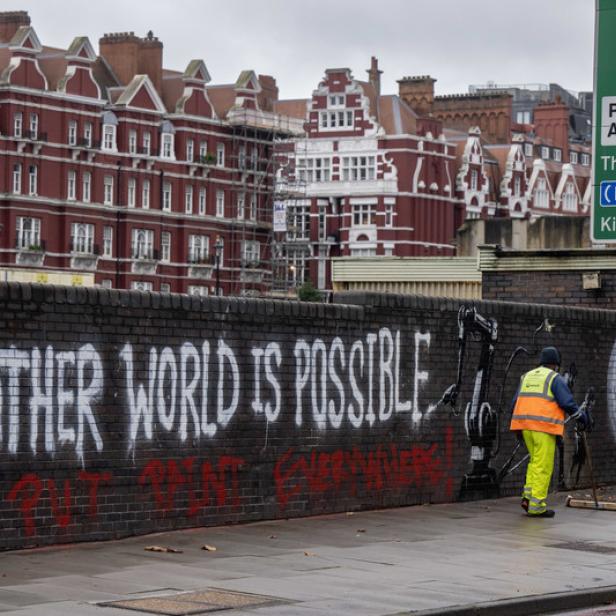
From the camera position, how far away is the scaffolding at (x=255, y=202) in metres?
109

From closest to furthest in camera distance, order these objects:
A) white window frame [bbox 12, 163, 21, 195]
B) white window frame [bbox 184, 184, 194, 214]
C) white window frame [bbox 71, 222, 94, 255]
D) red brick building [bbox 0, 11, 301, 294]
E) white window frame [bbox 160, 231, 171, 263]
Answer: white window frame [bbox 12, 163, 21, 195]
red brick building [bbox 0, 11, 301, 294]
white window frame [bbox 71, 222, 94, 255]
white window frame [bbox 160, 231, 171, 263]
white window frame [bbox 184, 184, 194, 214]

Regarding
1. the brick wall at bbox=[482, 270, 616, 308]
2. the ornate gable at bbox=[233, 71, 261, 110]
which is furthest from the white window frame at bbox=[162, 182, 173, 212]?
the brick wall at bbox=[482, 270, 616, 308]

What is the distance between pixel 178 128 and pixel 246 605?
94054mm

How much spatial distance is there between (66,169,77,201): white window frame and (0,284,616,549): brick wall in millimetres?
78180

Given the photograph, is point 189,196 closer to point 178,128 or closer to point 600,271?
point 178,128

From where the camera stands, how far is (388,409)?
18.0 meters

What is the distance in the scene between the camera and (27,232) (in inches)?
3684

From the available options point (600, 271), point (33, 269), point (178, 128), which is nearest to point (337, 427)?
point (600, 271)

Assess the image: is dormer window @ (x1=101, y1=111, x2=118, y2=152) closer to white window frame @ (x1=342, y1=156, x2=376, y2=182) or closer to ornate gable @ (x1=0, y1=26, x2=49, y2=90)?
ornate gable @ (x1=0, y1=26, x2=49, y2=90)

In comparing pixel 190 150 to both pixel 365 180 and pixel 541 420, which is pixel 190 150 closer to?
pixel 365 180

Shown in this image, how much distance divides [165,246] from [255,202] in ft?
30.6

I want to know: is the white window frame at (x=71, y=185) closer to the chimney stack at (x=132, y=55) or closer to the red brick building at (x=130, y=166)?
the red brick building at (x=130, y=166)

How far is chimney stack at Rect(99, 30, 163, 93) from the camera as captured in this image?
339ft

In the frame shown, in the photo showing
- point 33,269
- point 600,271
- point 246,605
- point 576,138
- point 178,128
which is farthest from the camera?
point 576,138
